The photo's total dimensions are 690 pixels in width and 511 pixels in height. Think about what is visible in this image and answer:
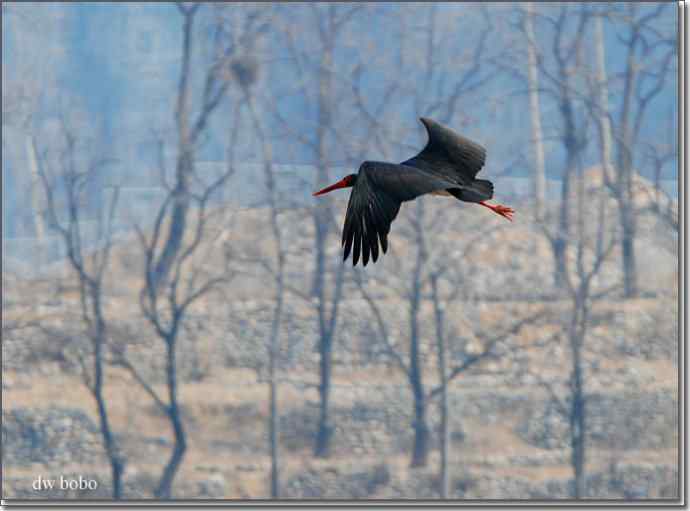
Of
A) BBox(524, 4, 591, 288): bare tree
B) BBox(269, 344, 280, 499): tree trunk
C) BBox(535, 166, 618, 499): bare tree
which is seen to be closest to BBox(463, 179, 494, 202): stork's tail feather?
BBox(535, 166, 618, 499): bare tree

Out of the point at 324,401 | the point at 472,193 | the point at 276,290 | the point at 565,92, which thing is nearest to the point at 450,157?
the point at 472,193

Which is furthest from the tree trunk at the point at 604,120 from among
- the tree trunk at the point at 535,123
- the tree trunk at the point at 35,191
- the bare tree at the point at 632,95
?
the tree trunk at the point at 35,191

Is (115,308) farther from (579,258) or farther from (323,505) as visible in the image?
(579,258)

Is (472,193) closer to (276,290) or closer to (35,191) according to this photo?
(276,290)

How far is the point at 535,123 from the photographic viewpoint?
2894 cm

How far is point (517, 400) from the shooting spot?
2641 centimetres

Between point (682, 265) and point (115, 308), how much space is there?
10.6 meters

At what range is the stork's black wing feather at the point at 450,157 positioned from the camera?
860 centimetres

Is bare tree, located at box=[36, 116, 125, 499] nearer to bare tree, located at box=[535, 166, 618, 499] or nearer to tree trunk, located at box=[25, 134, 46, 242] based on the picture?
tree trunk, located at box=[25, 134, 46, 242]

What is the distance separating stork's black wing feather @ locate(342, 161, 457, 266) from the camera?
7.45 m

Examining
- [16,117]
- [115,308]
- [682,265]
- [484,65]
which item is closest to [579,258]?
[682,265]

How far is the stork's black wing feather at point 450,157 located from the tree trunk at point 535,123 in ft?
61.0

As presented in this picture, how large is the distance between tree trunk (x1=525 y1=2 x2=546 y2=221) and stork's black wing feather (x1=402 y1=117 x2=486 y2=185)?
18.6m

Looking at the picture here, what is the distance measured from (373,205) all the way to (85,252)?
66.4ft
